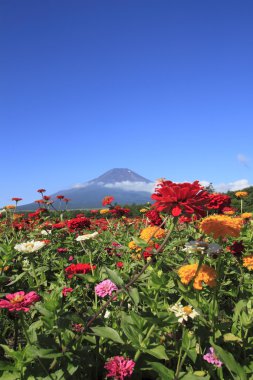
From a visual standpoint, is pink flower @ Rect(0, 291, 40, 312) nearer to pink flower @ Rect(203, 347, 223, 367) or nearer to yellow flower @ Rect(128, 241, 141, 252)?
pink flower @ Rect(203, 347, 223, 367)

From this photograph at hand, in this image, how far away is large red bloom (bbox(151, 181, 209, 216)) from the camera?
1.83 metres

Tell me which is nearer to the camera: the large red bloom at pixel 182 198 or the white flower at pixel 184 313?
the large red bloom at pixel 182 198

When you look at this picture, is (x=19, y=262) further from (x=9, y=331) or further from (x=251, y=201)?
(x=251, y=201)

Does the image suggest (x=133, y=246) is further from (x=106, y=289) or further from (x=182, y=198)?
(x=182, y=198)

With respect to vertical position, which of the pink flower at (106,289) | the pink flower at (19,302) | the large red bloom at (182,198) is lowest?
the pink flower at (106,289)

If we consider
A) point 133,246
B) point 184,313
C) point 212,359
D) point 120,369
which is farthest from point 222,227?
point 133,246

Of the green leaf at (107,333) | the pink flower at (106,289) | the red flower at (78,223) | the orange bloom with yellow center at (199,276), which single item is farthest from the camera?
the red flower at (78,223)

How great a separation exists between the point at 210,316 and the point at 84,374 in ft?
2.65

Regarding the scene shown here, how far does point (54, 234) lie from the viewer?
18.4 ft

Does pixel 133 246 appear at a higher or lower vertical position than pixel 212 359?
higher

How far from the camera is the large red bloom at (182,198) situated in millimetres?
1834

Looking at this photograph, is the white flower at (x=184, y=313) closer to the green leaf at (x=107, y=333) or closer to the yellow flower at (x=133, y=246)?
the green leaf at (x=107, y=333)

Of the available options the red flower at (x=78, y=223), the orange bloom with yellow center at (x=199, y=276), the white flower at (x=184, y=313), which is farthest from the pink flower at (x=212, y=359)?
the red flower at (x=78, y=223)

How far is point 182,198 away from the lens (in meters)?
1.86
